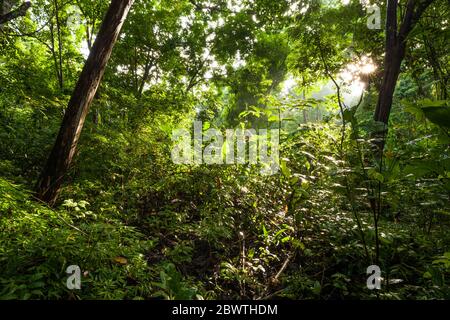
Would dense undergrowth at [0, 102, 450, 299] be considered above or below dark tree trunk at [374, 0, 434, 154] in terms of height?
below

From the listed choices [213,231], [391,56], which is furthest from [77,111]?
[391,56]

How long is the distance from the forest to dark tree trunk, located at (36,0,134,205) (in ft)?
0.06

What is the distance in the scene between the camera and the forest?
1.89m

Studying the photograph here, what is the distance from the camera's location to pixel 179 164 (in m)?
4.47

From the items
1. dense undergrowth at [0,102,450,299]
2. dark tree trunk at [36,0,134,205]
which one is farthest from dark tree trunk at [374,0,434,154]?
dark tree trunk at [36,0,134,205]

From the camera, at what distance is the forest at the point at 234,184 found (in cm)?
189

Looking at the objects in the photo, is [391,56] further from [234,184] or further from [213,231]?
[213,231]

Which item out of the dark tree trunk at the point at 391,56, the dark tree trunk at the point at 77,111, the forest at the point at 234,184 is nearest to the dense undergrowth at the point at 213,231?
the forest at the point at 234,184

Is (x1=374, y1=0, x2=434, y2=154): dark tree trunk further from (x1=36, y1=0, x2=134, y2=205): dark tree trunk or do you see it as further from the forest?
(x1=36, y1=0, x2=134, y2=205): dark tree trunk

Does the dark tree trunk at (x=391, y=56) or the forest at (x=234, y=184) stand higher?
the dark tree trunk at (x=391, y=56)

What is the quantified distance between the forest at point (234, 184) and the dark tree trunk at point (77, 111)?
0.7 inches

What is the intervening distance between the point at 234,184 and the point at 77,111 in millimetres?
2426

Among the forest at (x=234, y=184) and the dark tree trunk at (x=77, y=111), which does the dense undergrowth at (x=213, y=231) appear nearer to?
the forest at (x=234, y=184)

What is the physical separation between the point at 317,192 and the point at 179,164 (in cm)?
225
